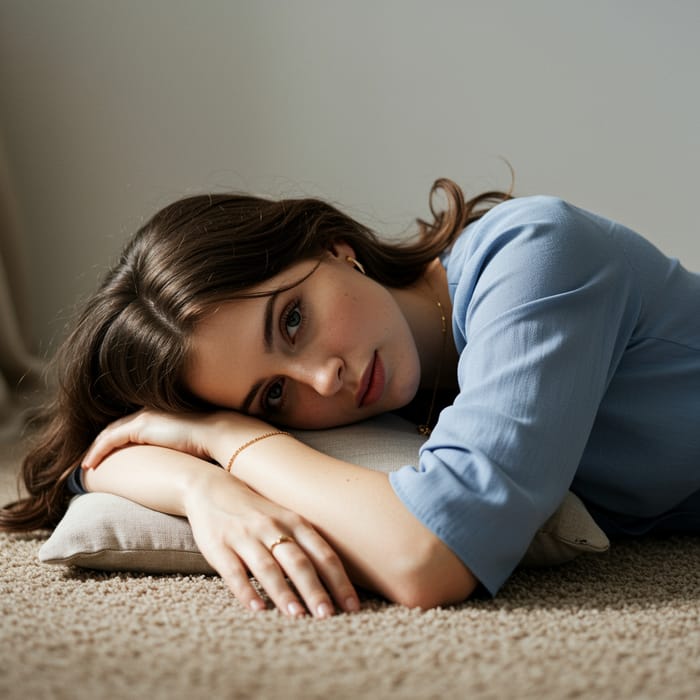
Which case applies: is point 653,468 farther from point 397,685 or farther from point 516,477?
point 397,685

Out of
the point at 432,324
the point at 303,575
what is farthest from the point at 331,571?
the point at 432,324

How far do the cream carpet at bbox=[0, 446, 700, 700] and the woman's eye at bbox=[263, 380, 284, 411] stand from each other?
257 mm

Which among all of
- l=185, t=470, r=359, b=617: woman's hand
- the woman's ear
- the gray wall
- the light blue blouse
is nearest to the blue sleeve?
the light blue blouse

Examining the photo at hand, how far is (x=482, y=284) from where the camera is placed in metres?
1.09

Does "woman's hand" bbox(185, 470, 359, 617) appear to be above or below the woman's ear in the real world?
below

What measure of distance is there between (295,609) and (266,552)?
75 mm

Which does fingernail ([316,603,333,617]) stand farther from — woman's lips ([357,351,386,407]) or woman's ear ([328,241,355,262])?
woman's ear ([328,241,355,262])

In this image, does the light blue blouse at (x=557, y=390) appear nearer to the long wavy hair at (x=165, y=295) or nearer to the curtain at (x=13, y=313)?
the long wavy hair at (x=165, y=295)

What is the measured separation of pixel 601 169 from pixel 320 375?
1.53 m

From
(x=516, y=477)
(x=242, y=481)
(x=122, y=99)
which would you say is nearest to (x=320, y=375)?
(x=242, y=481)

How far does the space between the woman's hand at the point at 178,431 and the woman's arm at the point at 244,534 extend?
0.10 ft

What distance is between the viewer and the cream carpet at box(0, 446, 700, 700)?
0.67 m

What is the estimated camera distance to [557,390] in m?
0.95

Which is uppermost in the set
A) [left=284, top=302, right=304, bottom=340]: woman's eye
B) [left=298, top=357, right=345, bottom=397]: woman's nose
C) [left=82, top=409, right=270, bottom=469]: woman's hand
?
[left=284, top=302, right=304, bottom=340]: woman's eye
